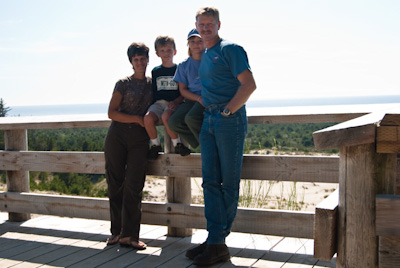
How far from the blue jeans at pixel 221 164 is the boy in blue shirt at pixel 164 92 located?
426 mm

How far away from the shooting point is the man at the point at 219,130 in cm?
328

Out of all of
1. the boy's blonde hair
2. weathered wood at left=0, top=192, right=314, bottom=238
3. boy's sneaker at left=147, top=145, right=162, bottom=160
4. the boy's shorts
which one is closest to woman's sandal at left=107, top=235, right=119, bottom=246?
weathered wood at left=0, top=192, right=314, bottom=238

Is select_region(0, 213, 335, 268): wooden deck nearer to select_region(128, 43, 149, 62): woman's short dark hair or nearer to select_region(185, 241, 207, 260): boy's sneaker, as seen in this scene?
select_region(185, 241, 207, 260): boy's sneaker

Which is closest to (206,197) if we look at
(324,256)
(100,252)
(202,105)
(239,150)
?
(239,150)

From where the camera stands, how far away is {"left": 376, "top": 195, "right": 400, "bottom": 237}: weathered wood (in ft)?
5.30

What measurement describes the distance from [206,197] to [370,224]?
1816mm

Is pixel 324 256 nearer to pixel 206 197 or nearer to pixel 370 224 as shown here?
pixel 370 224

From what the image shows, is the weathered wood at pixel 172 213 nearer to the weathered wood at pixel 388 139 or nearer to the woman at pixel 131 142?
the woman at pixel 131 142

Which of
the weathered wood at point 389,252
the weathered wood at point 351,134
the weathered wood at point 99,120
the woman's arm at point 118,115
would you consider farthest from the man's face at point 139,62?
the weathered wood at point 389,252

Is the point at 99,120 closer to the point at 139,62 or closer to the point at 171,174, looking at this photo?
the point at 139,62

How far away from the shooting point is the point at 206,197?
3.44 metres

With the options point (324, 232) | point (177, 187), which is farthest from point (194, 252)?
point (324, 232)

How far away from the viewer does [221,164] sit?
339cm

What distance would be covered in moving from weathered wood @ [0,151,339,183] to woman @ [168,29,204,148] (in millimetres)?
371
